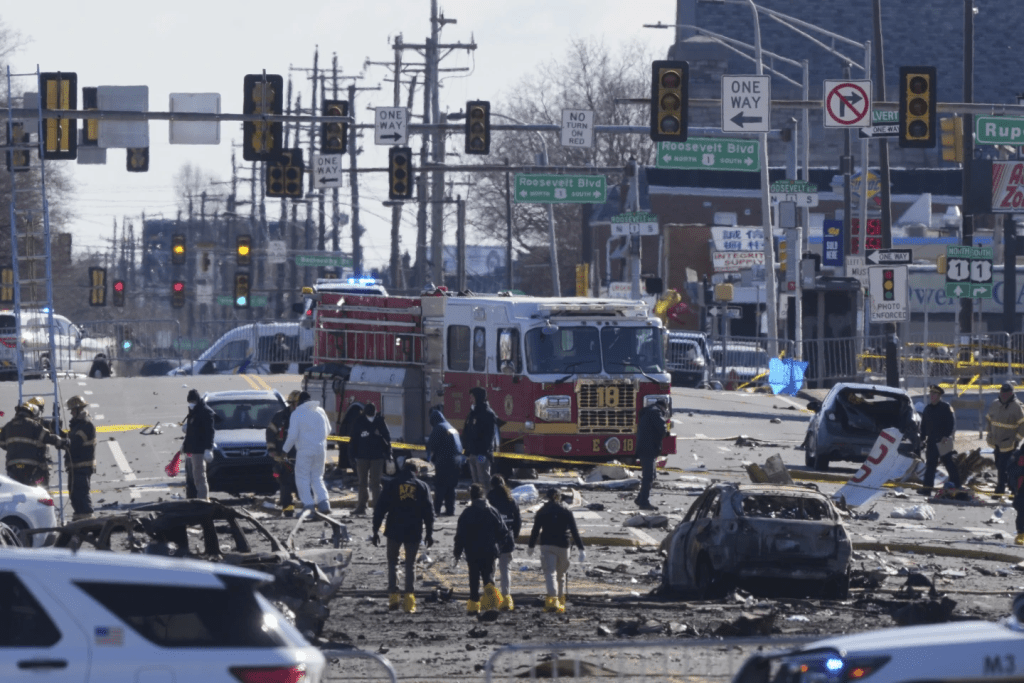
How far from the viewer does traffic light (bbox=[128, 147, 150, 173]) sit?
32.1 m

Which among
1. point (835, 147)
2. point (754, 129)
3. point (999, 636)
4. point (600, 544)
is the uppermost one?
point (835, 147)

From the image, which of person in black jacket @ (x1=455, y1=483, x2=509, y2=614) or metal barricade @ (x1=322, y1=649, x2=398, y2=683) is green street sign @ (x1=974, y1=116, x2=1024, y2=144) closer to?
person in black jacket @ (x1=455, y1=483, x2=509, y2=614)

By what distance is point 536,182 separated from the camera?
5009 centimetres

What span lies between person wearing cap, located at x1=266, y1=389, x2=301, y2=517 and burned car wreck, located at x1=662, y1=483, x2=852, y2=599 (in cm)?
758

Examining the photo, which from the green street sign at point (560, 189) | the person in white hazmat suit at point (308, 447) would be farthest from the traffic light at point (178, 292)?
the person in white hazmat suit at point (308, 447)

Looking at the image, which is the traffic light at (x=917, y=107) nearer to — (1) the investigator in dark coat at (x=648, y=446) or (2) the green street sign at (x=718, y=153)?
(1) the investigator in dark coat at (x=648, y=446)

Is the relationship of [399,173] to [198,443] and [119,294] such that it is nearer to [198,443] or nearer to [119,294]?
[198,443]

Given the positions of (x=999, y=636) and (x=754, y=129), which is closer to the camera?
(x=999, y=636)

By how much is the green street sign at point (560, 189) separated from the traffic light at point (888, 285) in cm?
1723

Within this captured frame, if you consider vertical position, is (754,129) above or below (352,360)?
above

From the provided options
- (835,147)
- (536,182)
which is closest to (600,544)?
(536,182)

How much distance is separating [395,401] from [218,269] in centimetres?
10349

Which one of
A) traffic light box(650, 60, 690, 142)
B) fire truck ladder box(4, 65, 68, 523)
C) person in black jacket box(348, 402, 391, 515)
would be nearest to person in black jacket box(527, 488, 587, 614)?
person in black jacket box(348, 402, 391, 515)

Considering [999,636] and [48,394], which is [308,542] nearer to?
[999,636]
